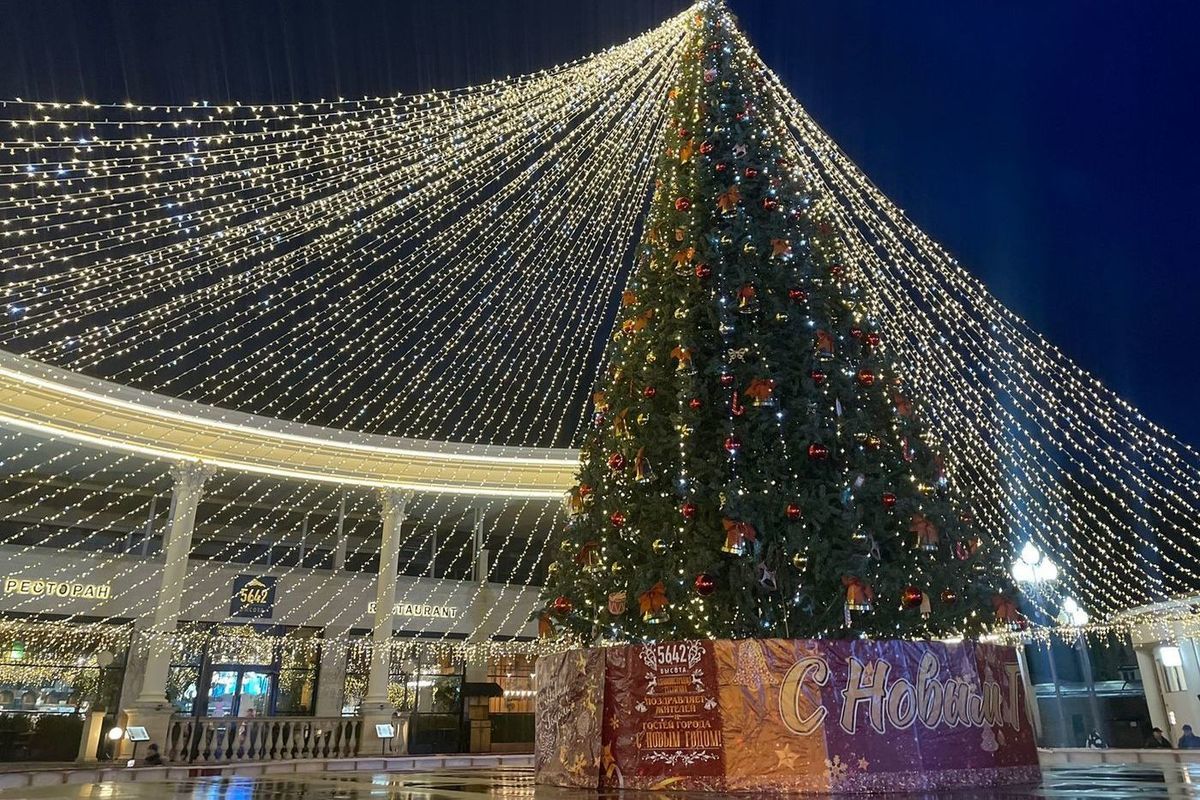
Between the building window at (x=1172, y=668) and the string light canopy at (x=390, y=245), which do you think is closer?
the string light canopy at (x=390, y=245)

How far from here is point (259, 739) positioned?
53.2ft

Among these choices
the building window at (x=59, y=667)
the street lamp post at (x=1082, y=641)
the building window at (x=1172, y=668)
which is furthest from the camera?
the street lamp post at (x=1082, y=641)

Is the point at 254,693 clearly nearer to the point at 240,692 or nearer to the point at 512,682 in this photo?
the point at 240,692

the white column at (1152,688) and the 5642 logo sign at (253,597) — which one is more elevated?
the 5642 logo sign at (253,597)

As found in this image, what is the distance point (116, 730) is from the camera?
1435cm

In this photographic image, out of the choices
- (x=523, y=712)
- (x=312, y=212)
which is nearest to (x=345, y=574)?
(x=523, y=712)

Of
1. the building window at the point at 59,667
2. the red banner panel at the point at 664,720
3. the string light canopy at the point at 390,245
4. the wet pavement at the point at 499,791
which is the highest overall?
the string light canopy at the point at 390,245

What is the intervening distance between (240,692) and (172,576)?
174 inches

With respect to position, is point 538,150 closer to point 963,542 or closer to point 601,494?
point 601,494

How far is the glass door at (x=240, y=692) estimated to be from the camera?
18.5 m

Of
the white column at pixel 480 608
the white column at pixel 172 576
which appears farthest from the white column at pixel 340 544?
the white column at pixel 172 576

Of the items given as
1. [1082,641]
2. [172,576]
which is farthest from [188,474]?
[1082,641]

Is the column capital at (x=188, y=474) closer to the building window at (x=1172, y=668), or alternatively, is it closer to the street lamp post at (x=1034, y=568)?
the street lamp post at (x=1034, y=568)

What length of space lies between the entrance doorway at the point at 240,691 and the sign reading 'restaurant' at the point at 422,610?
2854mm
